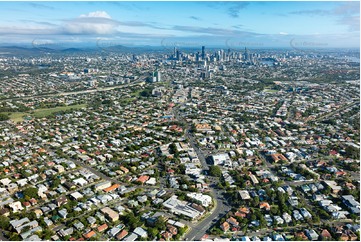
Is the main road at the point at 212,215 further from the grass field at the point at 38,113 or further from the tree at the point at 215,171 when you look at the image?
the grass field at the point at 38,113

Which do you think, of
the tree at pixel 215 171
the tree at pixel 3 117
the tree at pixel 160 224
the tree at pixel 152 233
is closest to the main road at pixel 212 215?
the tree at pixel 215 171

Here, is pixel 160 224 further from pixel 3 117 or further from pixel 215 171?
pixel 3 117

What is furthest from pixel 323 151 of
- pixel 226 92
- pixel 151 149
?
pixel 226 92

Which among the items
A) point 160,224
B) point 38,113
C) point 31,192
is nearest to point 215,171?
point 160,224

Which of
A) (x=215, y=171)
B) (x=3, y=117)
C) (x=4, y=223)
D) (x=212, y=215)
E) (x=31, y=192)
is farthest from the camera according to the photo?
(x=3, y=117)

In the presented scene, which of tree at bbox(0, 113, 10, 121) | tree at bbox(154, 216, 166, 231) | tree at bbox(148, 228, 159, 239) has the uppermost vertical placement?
tree at bbox(0, 113, 10, 121)

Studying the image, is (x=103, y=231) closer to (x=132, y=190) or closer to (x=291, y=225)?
(x=132, y=190)

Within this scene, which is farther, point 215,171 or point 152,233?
point 215,171

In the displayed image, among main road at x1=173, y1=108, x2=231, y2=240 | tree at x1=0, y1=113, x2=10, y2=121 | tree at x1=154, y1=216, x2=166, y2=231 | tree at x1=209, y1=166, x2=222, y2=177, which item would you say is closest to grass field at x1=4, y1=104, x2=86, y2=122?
tree at x1=0, y1=113, x2=10, y2=121

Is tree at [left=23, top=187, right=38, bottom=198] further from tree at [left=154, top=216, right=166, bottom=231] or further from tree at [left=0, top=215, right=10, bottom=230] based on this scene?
tree at [left=154, top=216, right=166, bottom=231]

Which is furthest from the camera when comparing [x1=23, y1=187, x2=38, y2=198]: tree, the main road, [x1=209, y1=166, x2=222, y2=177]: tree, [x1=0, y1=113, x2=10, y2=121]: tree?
[x1=0, y1=113, x2=10, y2=121]: tree

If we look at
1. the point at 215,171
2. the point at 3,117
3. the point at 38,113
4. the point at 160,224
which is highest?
the point at 3,117
